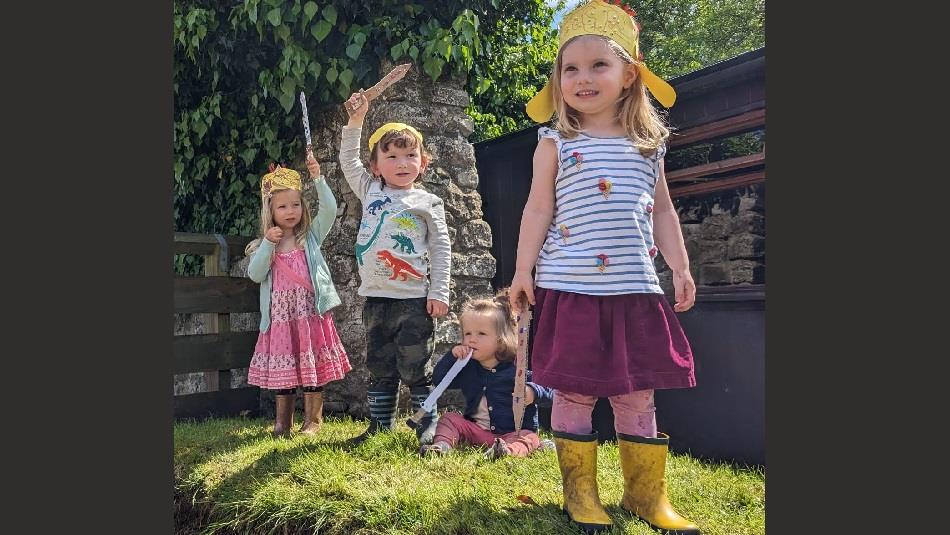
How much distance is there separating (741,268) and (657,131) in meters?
2.46

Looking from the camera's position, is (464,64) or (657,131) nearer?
(657,131)

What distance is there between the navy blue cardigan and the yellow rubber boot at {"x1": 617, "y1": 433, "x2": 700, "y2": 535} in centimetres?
115

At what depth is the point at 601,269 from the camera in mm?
2641

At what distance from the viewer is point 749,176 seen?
4.29m

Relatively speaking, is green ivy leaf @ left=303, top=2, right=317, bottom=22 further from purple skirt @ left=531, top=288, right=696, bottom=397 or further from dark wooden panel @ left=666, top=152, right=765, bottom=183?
purple skirt @ left=531, top=288, right=696, bottom=397

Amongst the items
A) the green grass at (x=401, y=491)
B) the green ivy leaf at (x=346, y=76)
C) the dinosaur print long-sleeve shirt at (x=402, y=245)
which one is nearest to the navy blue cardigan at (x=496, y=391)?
the green grass at (x=401, y=491)

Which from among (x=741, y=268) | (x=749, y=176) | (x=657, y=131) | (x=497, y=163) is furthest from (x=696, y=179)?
(x=657, y=131)


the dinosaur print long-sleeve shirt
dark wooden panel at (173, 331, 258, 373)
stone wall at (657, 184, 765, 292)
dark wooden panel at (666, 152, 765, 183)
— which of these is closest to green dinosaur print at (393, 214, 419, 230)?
the dinosaur print long-sleeve shirt

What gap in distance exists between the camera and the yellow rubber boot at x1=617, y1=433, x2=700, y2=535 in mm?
2660

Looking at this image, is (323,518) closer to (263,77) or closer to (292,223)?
(292,223)

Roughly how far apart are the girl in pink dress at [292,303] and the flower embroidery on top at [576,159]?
6.54 ft

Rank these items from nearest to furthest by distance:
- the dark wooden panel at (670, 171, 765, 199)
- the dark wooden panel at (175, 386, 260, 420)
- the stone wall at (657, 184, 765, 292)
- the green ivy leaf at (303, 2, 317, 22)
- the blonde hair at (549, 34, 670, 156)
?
the blonde hair at (549, 34, 670, 156)
the dark wooden panel at (670, 171, 765, 199)
the green ivy leaf at (303, 2, 317, 22)
the stone wall at (657, 184, 765, 292)
the dark wooden panel at (175, 386, 260, 420)

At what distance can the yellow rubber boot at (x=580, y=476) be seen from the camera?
105 inches

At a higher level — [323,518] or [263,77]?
[263,77]
